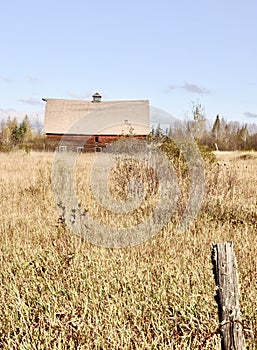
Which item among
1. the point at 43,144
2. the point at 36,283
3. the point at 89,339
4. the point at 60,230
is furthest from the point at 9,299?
the point at 43,144

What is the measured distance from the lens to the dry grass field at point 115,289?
3188 mm

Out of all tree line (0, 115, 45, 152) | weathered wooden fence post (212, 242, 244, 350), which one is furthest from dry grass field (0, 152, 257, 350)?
tree line (0, 115, 45, 152)

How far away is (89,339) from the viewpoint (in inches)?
124

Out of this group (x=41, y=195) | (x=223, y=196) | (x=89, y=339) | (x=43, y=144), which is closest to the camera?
(x=89, y=339)

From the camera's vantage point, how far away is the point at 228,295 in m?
2.51

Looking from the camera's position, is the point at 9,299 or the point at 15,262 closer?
the point at 9,299

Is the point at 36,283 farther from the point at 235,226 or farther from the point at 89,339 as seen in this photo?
the point at 235,226

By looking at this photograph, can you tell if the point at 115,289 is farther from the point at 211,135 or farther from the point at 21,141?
the point at 211,135

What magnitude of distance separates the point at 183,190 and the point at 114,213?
1.39 metres

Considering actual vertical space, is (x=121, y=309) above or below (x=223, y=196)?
below

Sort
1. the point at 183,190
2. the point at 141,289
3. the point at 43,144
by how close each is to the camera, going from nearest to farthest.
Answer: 1. the point at 141,289
2. the point at 183,190
3. the point at 43,144

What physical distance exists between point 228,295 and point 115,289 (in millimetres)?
1676

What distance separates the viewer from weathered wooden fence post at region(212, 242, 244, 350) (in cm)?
248

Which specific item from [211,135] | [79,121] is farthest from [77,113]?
[211,135]
